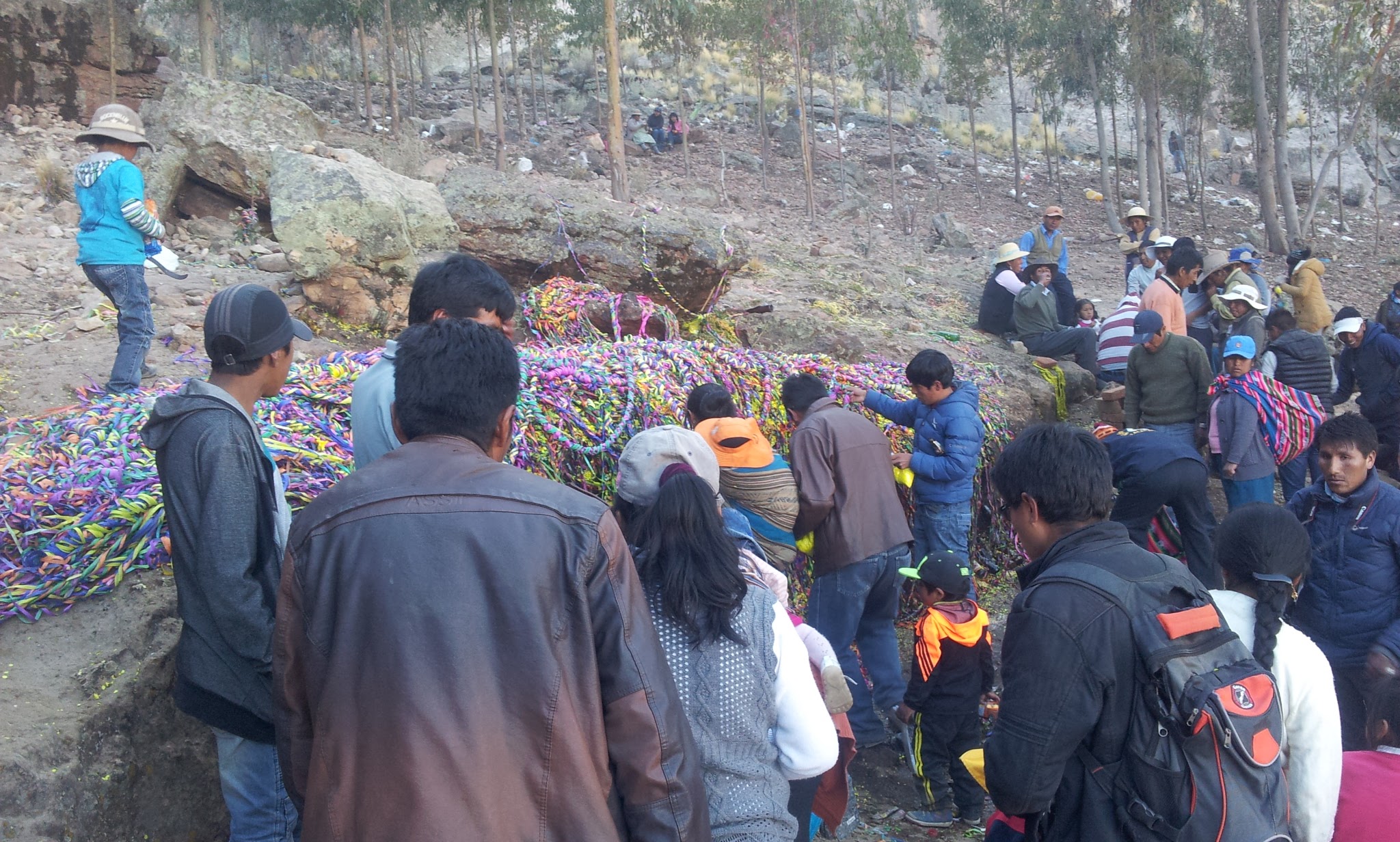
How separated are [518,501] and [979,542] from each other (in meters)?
5.05

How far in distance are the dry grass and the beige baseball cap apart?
198 inches

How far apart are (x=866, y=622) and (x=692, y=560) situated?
8.43ft

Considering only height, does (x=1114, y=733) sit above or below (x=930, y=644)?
above

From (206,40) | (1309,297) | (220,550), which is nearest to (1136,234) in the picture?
(1309,297)

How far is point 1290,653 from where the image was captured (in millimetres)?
2182

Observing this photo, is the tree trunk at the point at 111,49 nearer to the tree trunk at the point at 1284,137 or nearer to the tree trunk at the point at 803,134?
the tree trunk at the point at 803,134

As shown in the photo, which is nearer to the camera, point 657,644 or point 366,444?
point 657,644

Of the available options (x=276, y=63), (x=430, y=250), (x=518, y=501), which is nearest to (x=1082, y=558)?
(x=518, y=501)

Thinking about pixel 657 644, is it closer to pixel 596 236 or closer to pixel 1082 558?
pixel 1082 558

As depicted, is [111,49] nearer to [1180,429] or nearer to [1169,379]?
[1169,379]

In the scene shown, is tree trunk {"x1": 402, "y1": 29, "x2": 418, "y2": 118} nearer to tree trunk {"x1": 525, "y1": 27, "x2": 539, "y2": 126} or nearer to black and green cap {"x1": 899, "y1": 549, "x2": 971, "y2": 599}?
tree trunk {"x1": 525, "y1": 27, "x2": 539, "y2": 126}

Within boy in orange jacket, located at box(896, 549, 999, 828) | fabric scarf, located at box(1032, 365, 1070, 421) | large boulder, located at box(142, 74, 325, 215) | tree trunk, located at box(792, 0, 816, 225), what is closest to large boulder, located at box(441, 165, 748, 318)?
large boulder, located at box(142, 74, 325, 215)

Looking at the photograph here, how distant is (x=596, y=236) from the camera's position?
6.45m

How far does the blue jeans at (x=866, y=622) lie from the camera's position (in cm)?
418
